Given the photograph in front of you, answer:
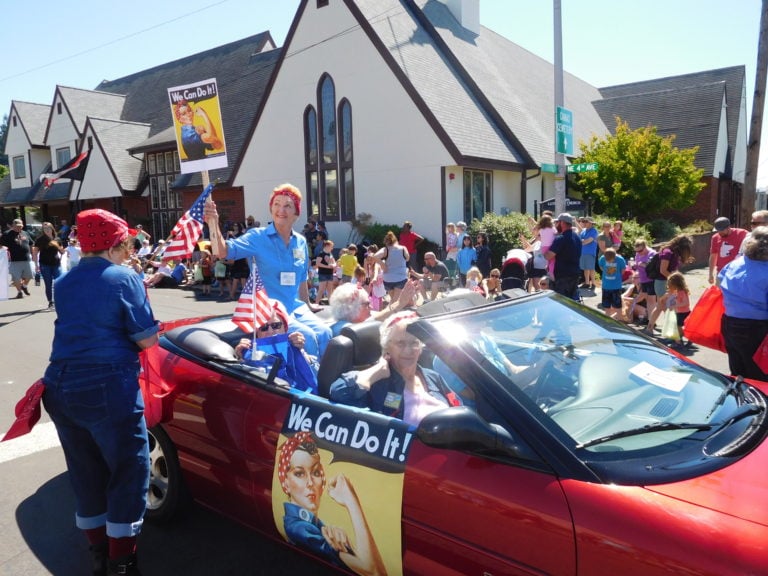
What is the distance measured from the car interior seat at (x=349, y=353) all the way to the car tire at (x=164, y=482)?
3.53ft

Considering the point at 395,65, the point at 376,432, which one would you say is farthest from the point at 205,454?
the point at 395,65

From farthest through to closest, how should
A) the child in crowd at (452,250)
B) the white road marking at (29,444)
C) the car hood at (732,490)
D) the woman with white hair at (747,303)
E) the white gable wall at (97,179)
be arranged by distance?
1. the white gable wall at (97,179)
2. the child in crowd at (452,250)
3. the white road marking at (29,444)
4. the woman with white hair at (747,303)
5. the car hood at (732,490)

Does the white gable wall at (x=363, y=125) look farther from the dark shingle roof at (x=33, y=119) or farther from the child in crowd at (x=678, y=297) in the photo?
the dark shingle roof at (x=33, y=119)

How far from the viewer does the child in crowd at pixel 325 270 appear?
1292cm

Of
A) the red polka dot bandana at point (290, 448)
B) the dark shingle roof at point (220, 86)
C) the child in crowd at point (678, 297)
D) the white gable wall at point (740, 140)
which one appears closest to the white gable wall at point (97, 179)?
the dark shingle roof at point (220, 86)

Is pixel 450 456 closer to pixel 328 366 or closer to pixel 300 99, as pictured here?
pixel 328 366

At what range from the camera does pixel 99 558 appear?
2.92m

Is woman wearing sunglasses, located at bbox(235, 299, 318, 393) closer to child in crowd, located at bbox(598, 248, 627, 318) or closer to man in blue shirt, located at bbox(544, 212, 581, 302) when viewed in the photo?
man in blue shirt, located at bbox(544, 212, 581, 302)

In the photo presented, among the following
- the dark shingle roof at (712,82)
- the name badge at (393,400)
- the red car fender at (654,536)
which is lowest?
the red car fender at (654,536)

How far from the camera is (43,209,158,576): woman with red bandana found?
8.87ft

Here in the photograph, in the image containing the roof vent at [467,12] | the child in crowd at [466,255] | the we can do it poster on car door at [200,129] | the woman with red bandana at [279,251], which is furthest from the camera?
the roof vent at [467,12]

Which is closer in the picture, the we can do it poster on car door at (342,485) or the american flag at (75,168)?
the we can do it poster on car door at (342,485)

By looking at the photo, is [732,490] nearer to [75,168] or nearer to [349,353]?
[349,353]

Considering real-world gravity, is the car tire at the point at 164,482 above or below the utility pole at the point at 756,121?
below
